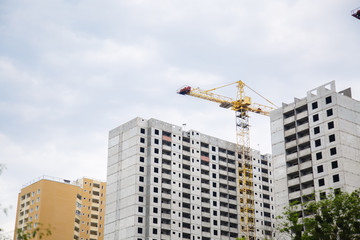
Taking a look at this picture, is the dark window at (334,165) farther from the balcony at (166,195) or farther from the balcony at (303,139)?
the balcony at (166,195)

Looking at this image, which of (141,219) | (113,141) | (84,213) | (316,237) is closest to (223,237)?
(141,219)

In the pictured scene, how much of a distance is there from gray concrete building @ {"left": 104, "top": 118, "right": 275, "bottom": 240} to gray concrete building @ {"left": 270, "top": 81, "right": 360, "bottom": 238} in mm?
21844

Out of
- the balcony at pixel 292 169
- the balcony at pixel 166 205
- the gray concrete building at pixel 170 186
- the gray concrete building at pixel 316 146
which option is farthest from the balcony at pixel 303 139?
the balcony at pixel 166 205

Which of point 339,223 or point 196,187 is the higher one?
point 196,187

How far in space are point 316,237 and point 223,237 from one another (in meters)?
79.7

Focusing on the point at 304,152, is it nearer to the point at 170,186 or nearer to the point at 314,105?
the point at 314,105

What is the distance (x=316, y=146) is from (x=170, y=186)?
42402mm

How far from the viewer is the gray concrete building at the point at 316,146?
288ft

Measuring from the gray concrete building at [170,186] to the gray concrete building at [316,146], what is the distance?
71.7 ft

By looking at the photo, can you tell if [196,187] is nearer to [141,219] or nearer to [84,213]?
[141,219]

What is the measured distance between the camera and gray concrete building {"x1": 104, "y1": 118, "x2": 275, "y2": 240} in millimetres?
117625

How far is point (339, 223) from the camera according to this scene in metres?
50.0

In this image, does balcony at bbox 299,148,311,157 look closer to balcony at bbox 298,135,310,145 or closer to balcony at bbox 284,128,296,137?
balcony at bbox 298,135,310,145

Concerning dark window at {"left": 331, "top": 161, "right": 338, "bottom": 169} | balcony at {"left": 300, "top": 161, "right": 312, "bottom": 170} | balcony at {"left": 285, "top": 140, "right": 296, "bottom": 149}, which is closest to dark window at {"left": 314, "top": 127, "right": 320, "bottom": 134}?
balcony at {"left": 285, "top": 140, "right": 296, "bottom": 149}
